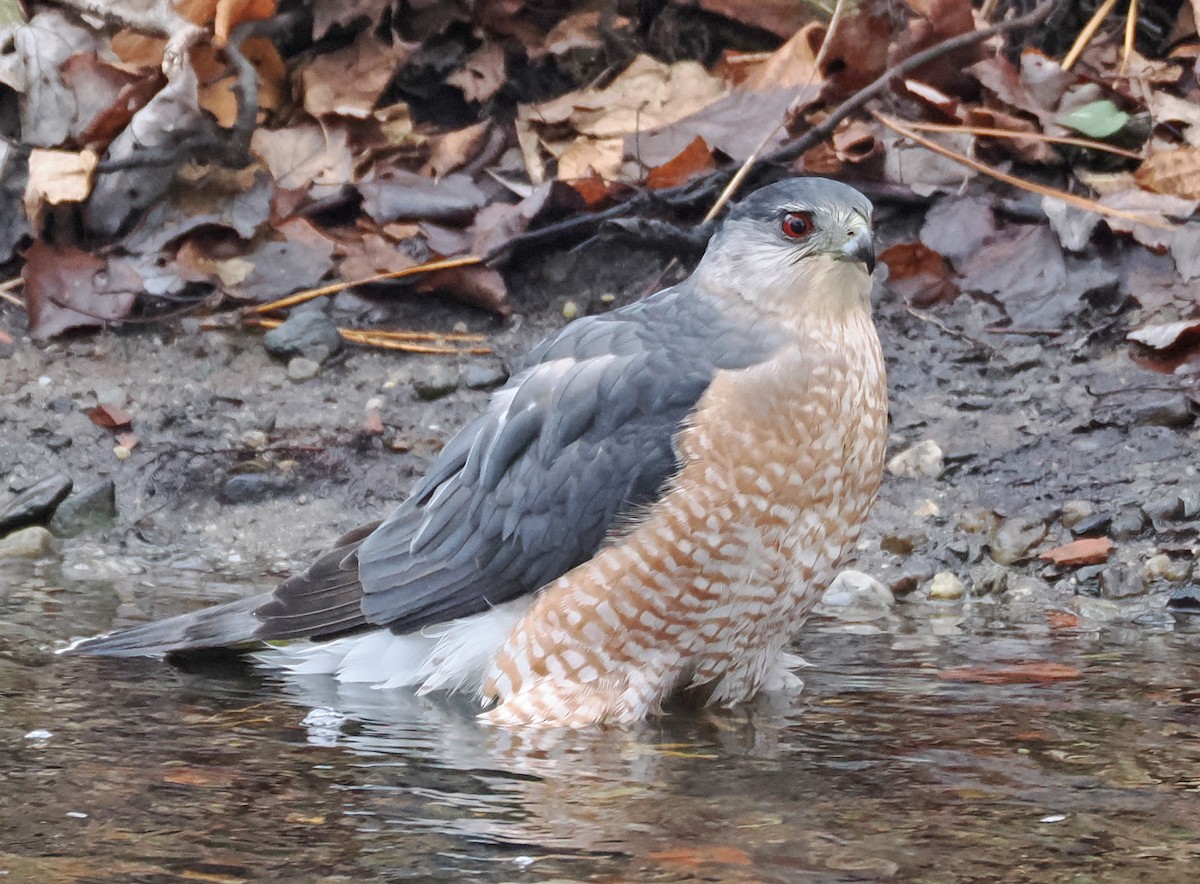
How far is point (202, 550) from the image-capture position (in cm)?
560

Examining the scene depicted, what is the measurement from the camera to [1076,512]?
520 centimetres

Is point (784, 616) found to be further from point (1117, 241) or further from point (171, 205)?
point (171, 205)

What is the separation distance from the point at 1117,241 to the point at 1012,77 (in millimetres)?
909

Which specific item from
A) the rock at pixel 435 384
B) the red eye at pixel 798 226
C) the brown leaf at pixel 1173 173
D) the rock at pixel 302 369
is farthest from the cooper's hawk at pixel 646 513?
the brown leaf at pixel 1173 173

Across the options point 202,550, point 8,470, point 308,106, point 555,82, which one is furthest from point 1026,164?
point 8,470

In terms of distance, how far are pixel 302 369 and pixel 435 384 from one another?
0.54m

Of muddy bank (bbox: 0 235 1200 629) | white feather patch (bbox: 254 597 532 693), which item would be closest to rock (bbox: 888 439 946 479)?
muddy bank (bbox: 0 235 1200 629)

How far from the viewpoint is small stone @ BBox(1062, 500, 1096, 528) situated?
5.18m

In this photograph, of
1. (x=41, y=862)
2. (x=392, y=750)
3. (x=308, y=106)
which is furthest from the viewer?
(x=308, y=106)

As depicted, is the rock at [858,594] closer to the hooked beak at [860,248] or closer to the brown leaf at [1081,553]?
the brown leaf at [1081,553]

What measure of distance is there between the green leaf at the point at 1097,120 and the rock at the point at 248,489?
10.9 feet

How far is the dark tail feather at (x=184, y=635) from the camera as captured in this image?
4270mm

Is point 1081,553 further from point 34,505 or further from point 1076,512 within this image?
point 34,505

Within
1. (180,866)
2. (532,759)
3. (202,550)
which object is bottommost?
(202,550)
